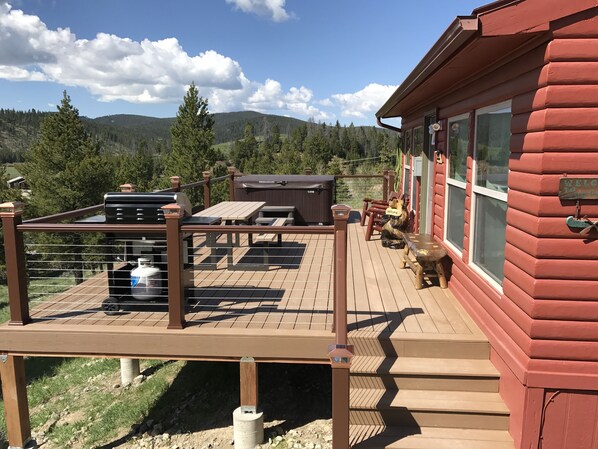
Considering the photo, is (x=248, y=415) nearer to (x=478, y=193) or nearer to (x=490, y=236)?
(x=490, y=236)

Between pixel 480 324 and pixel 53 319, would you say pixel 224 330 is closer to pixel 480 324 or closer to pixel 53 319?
pixel 53 319

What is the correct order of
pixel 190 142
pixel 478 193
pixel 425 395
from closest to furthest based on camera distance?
pixel 425 395
pixel 478 193
pixel 190 142

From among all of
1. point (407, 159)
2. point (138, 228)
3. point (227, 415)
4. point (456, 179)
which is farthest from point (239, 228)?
point (407, 159)

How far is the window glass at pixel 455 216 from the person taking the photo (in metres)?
4.80

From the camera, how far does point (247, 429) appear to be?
12.8 feet

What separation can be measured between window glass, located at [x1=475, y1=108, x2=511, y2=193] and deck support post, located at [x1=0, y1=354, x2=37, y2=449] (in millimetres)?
4290

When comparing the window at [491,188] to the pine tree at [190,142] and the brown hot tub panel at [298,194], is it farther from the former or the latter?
the pine tree at [190,142]

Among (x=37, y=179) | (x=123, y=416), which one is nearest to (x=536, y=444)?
(x=123, y=416)

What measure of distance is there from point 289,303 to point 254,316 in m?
0.48

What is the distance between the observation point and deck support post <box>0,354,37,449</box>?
400 cm

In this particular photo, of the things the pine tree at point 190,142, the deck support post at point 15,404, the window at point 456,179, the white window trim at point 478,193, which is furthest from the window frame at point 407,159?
the pine tree at point 190,142

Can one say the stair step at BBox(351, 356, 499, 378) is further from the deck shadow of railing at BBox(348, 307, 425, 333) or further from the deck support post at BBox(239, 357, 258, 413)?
the deck support post at BBox(239, 357, 258, 413)

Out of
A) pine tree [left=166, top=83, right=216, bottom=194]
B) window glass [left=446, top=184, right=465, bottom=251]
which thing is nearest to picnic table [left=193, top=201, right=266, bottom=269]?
window glass [left=446, top=184, right=465, bottom=251]

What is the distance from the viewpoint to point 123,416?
5387 mm
